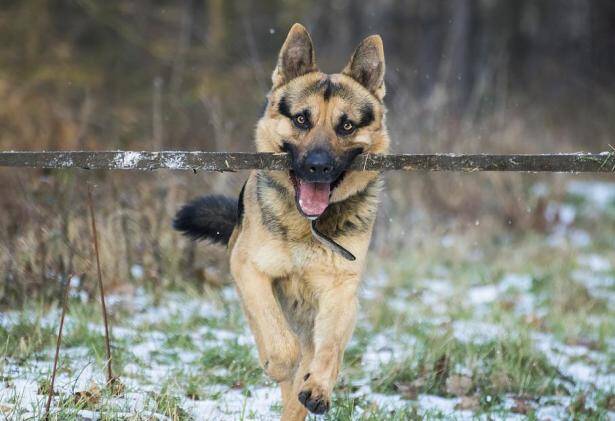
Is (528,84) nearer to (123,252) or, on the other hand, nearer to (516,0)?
(516,0)

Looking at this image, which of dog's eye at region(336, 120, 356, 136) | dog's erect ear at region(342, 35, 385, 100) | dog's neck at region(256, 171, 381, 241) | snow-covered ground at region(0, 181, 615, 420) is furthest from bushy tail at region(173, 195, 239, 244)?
dog's erect ear at region(342, 35, 385, 100)

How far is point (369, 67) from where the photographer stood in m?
4.27

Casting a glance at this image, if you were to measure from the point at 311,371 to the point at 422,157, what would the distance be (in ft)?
3.44

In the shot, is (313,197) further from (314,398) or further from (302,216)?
(314,398)

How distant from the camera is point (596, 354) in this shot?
562 centimetres

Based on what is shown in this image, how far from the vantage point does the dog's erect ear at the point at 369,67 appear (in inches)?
165

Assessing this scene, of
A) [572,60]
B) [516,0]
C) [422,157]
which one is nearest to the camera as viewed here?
[422,157]

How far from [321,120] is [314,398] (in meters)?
1.37

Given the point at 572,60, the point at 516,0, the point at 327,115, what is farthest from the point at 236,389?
the point at 516,0

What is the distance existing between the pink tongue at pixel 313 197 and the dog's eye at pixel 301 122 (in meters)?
0.33

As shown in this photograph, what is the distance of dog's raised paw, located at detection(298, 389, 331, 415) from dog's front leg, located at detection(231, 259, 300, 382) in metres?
0.34

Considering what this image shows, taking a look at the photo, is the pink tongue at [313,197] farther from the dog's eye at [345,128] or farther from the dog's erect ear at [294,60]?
the dog's erect ear at [294,60]

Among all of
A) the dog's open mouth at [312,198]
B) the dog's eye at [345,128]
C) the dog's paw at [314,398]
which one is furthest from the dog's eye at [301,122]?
the dog's paw at [314,398]

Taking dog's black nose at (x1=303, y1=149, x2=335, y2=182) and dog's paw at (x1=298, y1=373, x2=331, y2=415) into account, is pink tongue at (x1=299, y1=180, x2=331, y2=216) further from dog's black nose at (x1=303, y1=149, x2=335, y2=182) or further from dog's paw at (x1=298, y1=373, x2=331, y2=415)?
dog's paw at (x1=298, y1=373, x2=331, y2=415)
